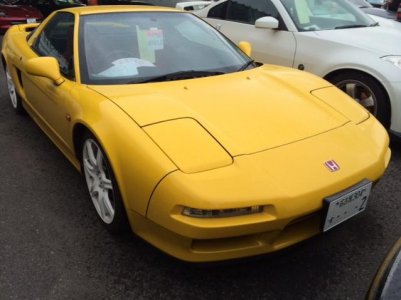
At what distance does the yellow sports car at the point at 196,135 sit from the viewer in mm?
1842

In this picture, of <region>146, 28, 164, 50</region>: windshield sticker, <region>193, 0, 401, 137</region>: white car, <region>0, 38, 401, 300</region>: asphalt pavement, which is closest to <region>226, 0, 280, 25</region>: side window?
<region>193, 0, 401, 137</region>: white car

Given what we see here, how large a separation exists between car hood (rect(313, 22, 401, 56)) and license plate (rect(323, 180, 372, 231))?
2000 mm

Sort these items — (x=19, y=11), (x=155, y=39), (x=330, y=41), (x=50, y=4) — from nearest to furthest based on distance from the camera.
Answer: (x=155, y=39) < (x=330, y=41) < (x=19, y=11) < (x=50, y=4)

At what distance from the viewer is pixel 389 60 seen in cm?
354

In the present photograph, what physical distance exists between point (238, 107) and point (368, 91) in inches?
70.2

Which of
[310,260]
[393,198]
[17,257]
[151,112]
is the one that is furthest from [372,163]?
[17,257]

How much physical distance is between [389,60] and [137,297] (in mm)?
2828

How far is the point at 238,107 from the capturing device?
7.84 feet

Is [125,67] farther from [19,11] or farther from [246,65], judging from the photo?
[19,11]

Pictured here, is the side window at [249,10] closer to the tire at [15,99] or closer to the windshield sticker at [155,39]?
the windshield sticker at [155,39]

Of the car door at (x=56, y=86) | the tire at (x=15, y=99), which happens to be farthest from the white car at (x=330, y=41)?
the tire at (x=15, y=99)

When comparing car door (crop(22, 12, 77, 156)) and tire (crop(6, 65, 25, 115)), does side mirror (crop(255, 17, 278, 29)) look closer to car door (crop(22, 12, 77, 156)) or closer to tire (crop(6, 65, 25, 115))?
car door (crop(22, 12, 77, 156))

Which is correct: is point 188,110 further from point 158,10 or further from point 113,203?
point 158,10

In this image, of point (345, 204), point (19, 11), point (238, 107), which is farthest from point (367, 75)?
point (19, 11)
